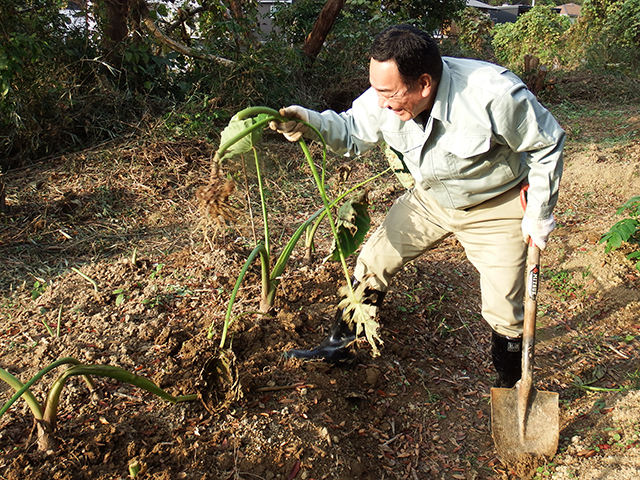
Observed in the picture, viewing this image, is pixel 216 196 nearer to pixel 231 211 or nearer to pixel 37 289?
pixel 231 211

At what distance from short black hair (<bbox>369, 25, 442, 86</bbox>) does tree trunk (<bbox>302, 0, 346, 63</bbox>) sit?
5079mm

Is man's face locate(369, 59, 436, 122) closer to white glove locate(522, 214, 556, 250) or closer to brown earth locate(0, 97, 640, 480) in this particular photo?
white glove locate(522, 214, 556, 250)

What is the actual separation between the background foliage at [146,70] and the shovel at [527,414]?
3931 mm

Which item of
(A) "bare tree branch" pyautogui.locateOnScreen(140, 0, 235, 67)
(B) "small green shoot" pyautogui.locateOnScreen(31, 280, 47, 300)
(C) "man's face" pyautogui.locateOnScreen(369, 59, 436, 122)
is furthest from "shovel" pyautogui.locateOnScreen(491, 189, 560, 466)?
(A) "bare tree branch" pyautogui.locateOnScreen(140, 0, 235, 67)

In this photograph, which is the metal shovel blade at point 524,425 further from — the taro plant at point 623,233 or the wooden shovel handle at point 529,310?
the taro plant at point 623,233

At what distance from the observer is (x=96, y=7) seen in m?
5.09

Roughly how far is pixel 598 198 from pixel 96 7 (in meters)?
5.48

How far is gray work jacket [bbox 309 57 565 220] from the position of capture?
1.95m

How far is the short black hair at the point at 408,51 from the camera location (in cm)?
188

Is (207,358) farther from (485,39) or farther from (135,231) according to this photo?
(485,39)

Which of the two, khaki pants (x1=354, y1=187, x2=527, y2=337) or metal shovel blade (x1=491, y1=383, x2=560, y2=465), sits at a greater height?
khaki pants (x1=354, y1=187, x2=527, y2=337)

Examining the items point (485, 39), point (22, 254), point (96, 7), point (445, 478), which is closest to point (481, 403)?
point (445, 478)

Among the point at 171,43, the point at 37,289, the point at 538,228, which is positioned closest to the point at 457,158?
the point at 538,228

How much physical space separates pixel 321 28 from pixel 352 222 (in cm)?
492
